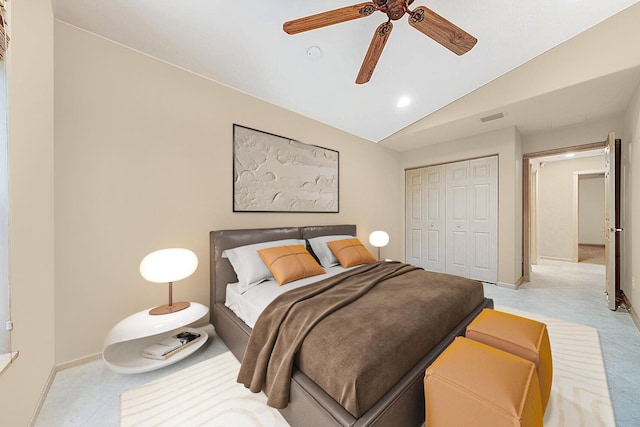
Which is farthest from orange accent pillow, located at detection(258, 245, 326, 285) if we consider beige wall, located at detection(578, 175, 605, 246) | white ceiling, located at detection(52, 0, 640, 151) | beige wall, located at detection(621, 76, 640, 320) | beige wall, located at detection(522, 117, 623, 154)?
beige wall, located at detection(578, 175, 605, 246)

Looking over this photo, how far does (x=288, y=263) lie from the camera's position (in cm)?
222

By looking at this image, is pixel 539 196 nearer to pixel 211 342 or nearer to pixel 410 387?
pixel 410 387

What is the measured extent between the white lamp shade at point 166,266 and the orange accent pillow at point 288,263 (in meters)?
0.64

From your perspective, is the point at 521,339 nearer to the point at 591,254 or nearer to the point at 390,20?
the point at 390,20

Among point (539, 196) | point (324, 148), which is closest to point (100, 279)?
point (324, 148)

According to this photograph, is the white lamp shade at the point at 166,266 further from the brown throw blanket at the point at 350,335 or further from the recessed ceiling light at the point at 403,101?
the recessed ceiling light at the point at 403,101

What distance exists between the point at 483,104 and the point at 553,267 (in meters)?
4.55

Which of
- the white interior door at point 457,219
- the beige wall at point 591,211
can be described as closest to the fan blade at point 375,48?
the white interior door at point 457,219

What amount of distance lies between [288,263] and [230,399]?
1.06 meters

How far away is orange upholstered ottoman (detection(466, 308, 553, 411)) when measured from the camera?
1.25 m

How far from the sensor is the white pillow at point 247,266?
2.12m

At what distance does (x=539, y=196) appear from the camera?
6.11 m

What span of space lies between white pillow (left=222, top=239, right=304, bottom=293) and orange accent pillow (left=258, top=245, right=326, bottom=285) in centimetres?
6

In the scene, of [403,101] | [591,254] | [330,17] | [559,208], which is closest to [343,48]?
[330,17]
